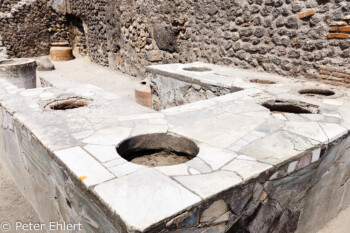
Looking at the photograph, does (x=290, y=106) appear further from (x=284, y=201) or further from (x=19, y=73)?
(x=19, y=73)

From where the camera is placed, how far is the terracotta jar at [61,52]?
35.3 ft

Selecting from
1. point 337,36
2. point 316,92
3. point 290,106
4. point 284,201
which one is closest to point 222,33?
point 337,36

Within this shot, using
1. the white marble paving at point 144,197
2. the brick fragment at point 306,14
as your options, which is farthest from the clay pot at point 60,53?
the white marble paving at point 144,197

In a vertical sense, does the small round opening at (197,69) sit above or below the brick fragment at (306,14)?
below

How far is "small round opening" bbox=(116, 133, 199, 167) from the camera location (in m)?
2.16

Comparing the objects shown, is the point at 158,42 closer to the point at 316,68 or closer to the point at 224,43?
the point at 224,43

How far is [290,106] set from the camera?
10.0ft

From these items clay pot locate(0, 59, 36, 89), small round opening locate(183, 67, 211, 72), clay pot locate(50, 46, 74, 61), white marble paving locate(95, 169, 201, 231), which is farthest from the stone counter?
clay pot locate(50, 46, 74, 61)

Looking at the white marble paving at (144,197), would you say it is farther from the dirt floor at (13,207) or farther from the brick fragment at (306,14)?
the brick fragment at (306,14)

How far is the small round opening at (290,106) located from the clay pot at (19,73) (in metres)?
4.35

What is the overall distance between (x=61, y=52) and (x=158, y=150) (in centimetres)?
991

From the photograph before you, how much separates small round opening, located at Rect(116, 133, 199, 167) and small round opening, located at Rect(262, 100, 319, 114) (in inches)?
51.8

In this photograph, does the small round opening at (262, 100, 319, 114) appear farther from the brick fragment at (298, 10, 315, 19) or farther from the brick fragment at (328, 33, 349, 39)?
the brick fragment at (298, 10, 315, 19)

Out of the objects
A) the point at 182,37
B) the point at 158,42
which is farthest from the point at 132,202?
the point at 158,42
